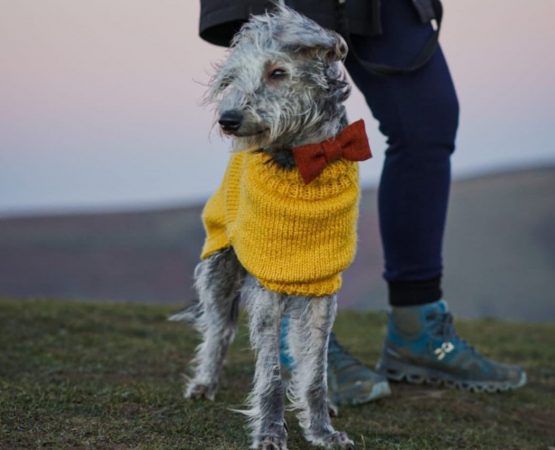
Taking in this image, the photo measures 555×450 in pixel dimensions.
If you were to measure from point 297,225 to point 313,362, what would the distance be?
19.5 inches

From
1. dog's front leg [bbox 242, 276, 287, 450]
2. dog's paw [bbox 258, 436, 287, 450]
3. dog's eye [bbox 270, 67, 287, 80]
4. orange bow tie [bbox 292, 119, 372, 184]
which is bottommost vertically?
dog's paw [bbox 258, 436, 287, 450]

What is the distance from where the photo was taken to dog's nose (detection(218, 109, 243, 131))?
239 centimetres

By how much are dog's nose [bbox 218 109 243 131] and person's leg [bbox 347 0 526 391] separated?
1.08m

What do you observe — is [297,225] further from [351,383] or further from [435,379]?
[435,379]

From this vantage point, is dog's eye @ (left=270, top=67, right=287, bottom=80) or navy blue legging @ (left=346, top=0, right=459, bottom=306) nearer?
dog's eye @ (left=270, top=67, right=287, bottom=80)

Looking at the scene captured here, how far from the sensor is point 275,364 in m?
2.68

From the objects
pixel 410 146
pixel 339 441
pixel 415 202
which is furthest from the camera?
pixel 415 202

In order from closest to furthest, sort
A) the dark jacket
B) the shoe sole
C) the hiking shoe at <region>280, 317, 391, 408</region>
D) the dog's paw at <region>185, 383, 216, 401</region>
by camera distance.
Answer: the dark jacket
the dog's paw at <region>185, 383, 216, 401</region>
the hiking shoe at <region>280, 317, 391, 408</region>
the shoe sole

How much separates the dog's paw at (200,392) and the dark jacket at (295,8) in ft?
4.53

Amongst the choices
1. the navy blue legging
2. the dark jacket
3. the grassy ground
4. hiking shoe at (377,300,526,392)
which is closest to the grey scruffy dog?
the grassy ground

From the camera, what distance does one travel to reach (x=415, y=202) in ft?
11.8

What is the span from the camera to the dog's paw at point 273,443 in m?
2.53

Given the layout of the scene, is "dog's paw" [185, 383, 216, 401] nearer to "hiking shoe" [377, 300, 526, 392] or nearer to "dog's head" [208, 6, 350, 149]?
"hiking shoe" [377, 300, 526, 392]

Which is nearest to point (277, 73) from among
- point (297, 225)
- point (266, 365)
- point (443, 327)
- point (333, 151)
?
point (333, 151)
